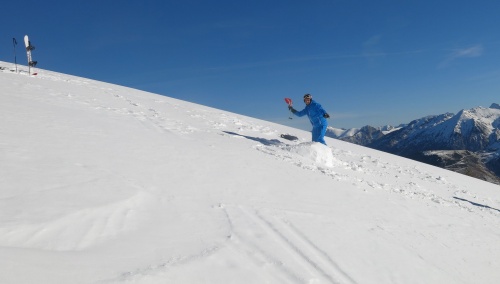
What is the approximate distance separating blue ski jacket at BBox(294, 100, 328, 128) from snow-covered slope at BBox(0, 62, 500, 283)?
76.0 inches

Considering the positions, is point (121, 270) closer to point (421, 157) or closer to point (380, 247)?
point (380, 247)

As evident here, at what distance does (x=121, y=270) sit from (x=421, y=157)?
181m

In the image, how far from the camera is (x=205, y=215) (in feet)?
17.4

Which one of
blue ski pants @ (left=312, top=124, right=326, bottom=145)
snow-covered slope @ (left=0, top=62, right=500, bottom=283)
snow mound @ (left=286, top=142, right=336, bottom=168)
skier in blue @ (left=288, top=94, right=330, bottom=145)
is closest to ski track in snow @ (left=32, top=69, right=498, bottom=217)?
snow mound @ (left=286, top=142, right=336, bottom=168)

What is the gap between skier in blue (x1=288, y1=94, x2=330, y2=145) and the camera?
41.6 feet

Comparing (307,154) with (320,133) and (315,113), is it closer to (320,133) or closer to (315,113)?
(320,133)

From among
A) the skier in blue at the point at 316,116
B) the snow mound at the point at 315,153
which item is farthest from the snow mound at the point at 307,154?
the skier in blue at the point at 316,116

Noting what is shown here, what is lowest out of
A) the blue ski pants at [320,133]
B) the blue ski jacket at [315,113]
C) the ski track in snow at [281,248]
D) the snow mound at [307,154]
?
the ski track in snow at [281,248]

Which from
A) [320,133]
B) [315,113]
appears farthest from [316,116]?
[320,133]

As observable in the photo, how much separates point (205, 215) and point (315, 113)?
8.35 meters

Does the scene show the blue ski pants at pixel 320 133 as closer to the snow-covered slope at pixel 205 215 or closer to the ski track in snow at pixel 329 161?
the ski track in snow at pixel 329 161

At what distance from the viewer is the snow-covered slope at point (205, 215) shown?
3.82 m

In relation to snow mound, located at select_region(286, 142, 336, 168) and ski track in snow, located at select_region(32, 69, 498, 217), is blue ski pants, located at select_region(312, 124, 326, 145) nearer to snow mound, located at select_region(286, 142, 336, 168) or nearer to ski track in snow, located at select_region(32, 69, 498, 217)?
ski track in snow, located at select_region(32, 69, 498, 217)

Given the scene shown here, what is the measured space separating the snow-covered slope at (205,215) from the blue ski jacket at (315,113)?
1.93m
